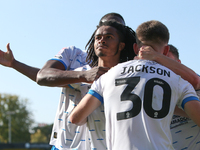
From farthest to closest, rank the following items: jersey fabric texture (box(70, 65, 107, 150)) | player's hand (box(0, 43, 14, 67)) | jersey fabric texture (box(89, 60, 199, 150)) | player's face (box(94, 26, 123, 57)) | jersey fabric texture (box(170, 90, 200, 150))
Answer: player's hand (box(0, 43, 14, 67)) < player's face (box(94, 26, 123, 57)) < jersey fabric texture (box(70, 65, 107, 150)) < jersey fabric texture (box(170, 90, 200, 150)) < jersey fabric texture (box(89, 60, 199, 150))

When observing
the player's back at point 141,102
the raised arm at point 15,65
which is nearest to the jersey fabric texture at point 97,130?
the player's back at point 141,102

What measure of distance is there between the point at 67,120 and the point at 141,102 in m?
1.43

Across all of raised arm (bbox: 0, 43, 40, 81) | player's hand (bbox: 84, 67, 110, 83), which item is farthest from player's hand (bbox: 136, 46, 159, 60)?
raised arm (bbox: 0, 43, 40, 81)

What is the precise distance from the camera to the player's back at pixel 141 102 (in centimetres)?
269

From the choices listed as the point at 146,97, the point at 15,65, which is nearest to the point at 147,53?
the point at 146,97

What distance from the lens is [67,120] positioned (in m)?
3.92

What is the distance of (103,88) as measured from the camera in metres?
2.92

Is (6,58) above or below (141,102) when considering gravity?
above

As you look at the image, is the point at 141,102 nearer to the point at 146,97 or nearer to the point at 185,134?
the point at 146,97

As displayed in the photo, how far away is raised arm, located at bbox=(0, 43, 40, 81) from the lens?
445 cm

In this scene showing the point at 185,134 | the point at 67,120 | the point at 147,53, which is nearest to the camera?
the point at 147,53

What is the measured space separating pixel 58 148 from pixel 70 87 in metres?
0.82

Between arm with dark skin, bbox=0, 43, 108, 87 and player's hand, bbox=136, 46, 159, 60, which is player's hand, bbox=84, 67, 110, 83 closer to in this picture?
arm with dark skin, bbox=0, 43, 108, 87

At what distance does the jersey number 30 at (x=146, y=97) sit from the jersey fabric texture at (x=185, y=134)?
0.94m
